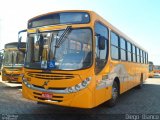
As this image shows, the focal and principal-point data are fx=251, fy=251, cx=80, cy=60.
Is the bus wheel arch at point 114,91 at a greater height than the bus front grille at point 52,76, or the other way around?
the bus front grille at point 52,76

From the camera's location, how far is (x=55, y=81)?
6.90 meters

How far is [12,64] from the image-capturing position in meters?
15.1

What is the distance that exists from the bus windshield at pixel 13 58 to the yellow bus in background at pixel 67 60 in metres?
7.25

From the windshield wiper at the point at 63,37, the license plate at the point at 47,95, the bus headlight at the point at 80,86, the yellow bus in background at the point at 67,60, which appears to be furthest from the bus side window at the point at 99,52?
the license plate at the point at 47,95

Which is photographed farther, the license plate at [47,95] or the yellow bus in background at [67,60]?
the license plate at [47,95]

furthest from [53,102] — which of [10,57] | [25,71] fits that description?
[10,57]

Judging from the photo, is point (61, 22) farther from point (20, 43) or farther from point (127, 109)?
point (127, 109)

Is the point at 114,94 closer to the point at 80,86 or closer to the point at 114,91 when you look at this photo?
the point at 114,91

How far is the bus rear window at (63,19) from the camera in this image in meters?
7.12

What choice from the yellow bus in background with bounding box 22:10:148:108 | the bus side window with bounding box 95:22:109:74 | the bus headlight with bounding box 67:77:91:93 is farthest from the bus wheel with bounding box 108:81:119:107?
the bus headlight with bounding box 67:77:91:93

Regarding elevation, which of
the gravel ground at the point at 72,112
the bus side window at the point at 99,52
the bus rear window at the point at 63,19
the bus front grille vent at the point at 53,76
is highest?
the bus rear window at the point at 63,19

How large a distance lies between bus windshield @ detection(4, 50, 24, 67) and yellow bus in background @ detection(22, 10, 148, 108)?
7.25 metres

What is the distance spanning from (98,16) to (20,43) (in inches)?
104

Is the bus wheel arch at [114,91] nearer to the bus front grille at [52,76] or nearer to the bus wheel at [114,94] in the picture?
the bus wheel at [114,94]
